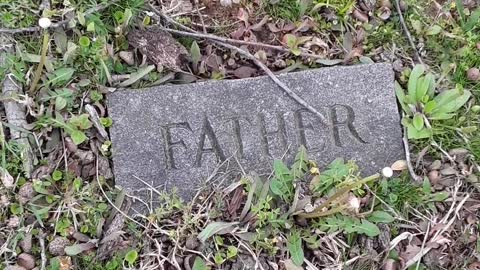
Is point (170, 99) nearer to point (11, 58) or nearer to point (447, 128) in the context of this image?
point (11, 58)

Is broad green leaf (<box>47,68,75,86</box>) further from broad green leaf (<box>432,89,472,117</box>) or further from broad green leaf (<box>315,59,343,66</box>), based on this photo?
broad green leaf (<box>432,89,472,117</box>)

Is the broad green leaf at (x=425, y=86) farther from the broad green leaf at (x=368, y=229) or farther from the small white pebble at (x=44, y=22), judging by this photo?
the small white pebble at (x=44, y=22)

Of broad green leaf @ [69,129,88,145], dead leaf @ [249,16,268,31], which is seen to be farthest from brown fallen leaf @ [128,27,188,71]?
broad green leaf @ [69,129,88,145]

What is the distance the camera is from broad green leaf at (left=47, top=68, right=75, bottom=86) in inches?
91.2

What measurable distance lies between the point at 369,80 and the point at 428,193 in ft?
1.67

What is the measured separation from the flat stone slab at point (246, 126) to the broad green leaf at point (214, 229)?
0.16 m

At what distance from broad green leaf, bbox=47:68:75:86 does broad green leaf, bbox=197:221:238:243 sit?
807mm

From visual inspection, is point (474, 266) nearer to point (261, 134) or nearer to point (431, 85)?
A: point (431, 85)

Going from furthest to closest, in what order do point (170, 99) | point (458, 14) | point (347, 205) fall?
point (458, 14) → point (170, 99) → point (347, 205)

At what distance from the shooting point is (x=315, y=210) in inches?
87.5

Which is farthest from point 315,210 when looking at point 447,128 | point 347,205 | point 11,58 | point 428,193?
point 11,58

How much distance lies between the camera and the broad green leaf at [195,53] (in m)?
2.42

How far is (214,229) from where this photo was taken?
2217mm

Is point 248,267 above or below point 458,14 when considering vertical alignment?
below
